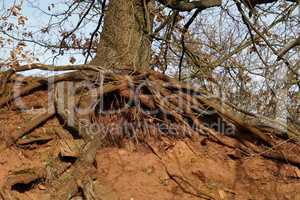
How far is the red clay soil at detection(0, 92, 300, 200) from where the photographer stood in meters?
3.92

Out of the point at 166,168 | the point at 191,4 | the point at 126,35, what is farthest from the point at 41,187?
the point at 191,4

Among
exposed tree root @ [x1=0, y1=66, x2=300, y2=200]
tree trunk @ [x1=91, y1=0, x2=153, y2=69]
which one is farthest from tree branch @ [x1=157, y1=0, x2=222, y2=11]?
exposed tree root @ [x1=0, y1=66, x2=300, y2=200]

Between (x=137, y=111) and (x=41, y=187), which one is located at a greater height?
(x=137, y=111)

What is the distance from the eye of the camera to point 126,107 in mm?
4527

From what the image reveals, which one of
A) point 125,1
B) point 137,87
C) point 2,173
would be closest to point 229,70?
point 125,1

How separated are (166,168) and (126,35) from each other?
6.51 ft

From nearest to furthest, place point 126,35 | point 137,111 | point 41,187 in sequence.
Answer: point 41,187 < point 137,111 < point 126,35

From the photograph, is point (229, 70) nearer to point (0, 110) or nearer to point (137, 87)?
point (137, 87)

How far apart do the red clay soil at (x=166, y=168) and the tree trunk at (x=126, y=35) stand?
1157mm

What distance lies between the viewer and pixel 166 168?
4.18 metres

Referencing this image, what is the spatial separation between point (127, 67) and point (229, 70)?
3.59 metres

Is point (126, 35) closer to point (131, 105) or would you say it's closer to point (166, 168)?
point (131, 105)

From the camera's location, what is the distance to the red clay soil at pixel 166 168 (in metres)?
3.92

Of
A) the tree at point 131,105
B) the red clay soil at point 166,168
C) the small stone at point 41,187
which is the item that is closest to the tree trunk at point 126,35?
the tree at point 131,105
